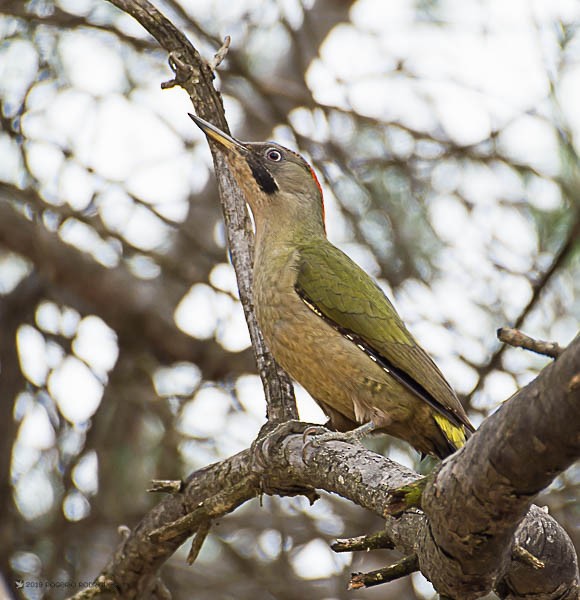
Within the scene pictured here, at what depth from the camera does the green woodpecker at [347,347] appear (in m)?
4.14

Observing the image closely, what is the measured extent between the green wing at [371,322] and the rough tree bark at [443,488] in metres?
0.41

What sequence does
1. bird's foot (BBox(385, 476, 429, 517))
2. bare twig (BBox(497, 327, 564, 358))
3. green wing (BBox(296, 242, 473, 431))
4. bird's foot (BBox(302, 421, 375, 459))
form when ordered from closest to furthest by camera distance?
bare twig (BBox(497, 327, 564, 358)) → bird's foot (BBox(385, 476, 429, 517)) → bird's foot (BBox(302, 421, 375, 459)) → green wing (BBox(296, 242, 473, 431))

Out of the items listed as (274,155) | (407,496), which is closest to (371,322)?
(274,155)

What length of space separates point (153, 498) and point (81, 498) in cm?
64

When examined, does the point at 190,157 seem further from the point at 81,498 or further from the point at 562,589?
the point at 562,589

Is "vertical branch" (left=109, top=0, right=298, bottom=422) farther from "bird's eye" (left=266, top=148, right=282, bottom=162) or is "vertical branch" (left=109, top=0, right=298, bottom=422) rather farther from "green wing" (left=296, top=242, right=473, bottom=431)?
"bird's eye" (left=266, top=148, right=282, bottom=162)

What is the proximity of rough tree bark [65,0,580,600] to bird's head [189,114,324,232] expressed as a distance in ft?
2.68

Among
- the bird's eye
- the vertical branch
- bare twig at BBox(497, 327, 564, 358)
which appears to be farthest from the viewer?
the bird's eye

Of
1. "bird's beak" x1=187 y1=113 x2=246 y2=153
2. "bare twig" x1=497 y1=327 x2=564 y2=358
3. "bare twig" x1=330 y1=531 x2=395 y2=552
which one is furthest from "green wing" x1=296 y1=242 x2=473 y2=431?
"bare twig" x1=497 y1=327 x2=564 y2=358

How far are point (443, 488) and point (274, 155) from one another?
3352 mm

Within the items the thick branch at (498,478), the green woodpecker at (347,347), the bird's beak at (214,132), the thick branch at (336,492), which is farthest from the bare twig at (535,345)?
the bird's beak at (214,132)

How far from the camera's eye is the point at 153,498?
6469mm

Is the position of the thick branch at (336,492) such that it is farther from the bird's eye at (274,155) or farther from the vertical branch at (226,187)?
the bird's eye at (274,155)

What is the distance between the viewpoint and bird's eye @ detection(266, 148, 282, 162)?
16.8 feet
